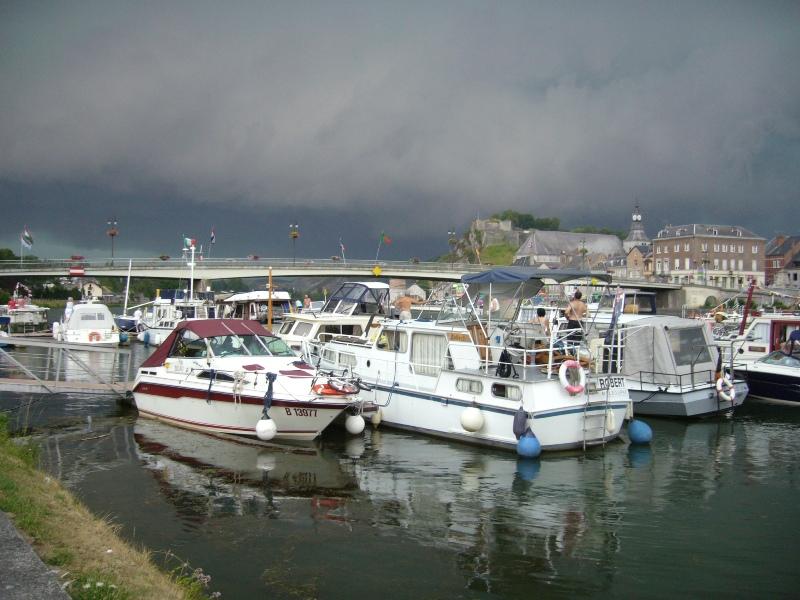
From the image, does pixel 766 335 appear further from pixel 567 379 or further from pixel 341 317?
pixel 341 317

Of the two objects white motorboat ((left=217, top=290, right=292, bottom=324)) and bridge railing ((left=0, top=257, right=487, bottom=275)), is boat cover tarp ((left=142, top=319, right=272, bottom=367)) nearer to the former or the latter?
white motorboat ((left=217, top=290, right=292, bottom=324))

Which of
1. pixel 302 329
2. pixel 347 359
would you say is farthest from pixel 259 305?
pixel 347 359

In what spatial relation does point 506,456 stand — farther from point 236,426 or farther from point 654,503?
point 236,426

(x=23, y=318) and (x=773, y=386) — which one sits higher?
(x=23, y=318)

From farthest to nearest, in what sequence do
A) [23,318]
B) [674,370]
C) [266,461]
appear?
[23,318]
[674,370]
[266,461]

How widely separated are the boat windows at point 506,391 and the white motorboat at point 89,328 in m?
35.9

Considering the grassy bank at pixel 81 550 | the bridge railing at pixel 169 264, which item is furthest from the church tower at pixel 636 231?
the grassy bank at pixel 81 550

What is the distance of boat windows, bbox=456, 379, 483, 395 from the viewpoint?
18.5 m

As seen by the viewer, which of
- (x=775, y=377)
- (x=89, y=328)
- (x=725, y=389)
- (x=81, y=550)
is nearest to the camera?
(x=81, y=550)

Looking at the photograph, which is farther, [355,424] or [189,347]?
[189,347]

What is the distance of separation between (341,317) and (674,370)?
13.1m

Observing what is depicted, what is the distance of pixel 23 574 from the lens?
22.3 ft

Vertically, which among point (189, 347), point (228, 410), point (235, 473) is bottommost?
point (235, 473)

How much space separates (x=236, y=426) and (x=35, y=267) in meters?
67.8
